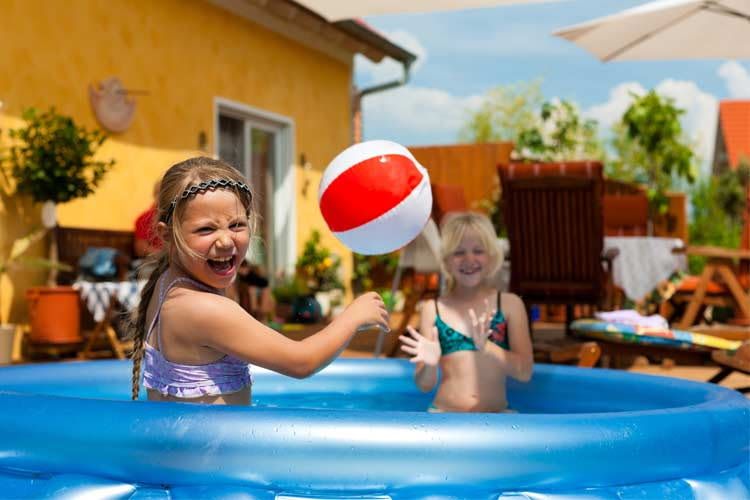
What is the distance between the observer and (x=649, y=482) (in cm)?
204

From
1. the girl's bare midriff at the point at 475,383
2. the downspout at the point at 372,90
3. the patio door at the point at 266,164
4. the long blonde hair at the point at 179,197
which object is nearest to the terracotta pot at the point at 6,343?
the girl's bare midriff at the point at 475,383

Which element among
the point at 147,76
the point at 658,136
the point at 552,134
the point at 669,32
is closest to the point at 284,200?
the point at 147,76

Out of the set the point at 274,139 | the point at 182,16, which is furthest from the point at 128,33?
the point at 274,139

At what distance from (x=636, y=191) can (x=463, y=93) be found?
106 m

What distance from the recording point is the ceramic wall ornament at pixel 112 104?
25.3 ft

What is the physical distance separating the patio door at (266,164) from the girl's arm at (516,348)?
7.01m

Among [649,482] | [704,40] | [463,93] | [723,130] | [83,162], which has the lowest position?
[649,482]

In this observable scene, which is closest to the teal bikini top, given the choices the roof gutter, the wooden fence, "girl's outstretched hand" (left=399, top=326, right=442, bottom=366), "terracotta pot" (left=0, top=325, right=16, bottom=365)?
"girl's outstretched hand" (left=399, top=326, right=442, bottom=366)

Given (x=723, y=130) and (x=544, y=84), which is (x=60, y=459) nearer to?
(x=544, y=84)

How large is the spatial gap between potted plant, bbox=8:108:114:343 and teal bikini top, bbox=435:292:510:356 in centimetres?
390

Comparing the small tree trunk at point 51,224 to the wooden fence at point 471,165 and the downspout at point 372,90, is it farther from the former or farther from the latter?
the wooden fence at point 471,165

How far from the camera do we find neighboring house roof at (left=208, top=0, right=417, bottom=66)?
9914 millimetres

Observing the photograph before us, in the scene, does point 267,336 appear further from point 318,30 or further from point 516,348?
point 318,30

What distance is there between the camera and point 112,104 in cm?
786
